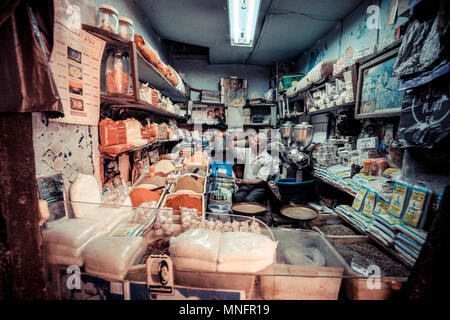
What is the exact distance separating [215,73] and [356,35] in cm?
389

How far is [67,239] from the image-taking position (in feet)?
2.94

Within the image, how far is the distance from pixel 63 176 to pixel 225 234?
3.92 ft

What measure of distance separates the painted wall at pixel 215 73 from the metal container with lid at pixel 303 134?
3707mm

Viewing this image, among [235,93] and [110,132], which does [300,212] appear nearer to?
[110,132]

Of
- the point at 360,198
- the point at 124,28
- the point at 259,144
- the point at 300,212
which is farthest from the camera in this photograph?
the point at 259,144

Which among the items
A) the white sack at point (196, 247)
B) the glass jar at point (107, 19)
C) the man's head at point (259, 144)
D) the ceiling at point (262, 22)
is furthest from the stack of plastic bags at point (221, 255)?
the man's head at point (259, 144)

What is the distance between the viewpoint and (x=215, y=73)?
5.90 m

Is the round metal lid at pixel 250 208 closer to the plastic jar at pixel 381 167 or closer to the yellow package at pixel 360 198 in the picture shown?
the yellow package at pixel 360 198

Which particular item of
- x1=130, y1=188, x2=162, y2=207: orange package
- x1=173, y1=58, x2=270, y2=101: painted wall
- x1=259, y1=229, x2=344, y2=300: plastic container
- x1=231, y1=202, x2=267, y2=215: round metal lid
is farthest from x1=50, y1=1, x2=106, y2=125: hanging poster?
x1=173, y1=58, x2=270, y2=101: painted wall

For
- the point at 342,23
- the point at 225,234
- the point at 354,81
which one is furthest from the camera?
the point at 342,23

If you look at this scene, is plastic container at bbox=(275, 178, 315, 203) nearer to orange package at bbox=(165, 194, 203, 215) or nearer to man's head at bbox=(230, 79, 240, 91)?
orange package at bbox=(165, 194, 203, 215)

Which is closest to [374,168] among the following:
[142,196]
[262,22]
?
[142,196]
